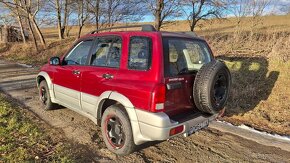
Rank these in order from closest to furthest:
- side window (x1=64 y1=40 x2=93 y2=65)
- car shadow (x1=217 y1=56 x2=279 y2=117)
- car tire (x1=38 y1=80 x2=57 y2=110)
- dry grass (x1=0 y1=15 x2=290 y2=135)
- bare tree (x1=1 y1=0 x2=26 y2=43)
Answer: side window (x1=64 y1=40 x2=93 y2=65), dry grass (x1=0 y1=15 x2=290 y2=135), car tire (x1=38 y1=80 x2=57 y2=110), car shadow (x1=217 y1=56 x2=279 y2=117), bare tree (x1=1 y1=0 x2=26 y2=43)

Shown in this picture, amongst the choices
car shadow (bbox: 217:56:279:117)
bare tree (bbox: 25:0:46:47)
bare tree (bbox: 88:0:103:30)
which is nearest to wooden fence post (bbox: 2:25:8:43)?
bare tree (bbox: 25:0:46:47)

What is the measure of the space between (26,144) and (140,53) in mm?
2413

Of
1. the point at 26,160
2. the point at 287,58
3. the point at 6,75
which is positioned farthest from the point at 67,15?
the point at 26,160

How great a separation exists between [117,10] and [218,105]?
1516cm

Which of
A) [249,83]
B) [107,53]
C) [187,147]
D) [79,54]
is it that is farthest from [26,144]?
[249,83]

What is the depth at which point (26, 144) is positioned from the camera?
13.9 feet

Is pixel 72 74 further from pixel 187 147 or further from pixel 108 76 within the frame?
pixel 187 147

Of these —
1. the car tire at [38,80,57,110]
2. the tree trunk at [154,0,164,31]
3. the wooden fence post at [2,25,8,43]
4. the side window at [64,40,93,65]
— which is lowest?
the car tire at [38,80,57,110]

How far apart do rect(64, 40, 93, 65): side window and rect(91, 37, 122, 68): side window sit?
0.86ft

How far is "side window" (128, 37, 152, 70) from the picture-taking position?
3548 millimetres

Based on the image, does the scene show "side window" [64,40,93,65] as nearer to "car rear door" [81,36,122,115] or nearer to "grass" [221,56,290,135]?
"car rear door" [81,36,122,115]

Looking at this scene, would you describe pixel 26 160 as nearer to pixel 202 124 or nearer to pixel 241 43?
pixel 202 124

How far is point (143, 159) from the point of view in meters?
3.90

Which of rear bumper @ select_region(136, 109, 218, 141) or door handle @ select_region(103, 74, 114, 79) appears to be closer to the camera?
rear bumper @ select_region(136, 109, 218, 141)
